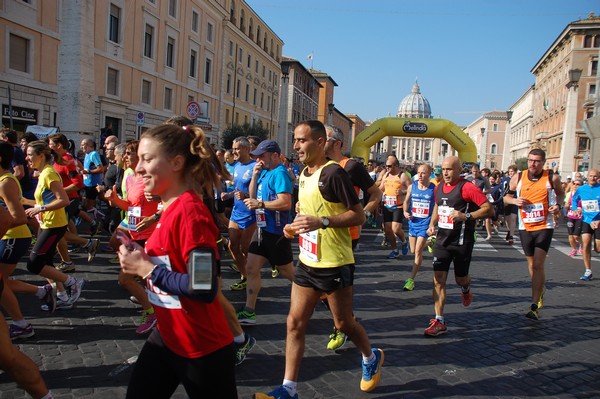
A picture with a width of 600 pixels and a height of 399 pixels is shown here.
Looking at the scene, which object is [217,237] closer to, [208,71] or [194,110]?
[194,110]

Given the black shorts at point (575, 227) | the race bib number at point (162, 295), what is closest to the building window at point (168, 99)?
the black shorts at point (575, 227)

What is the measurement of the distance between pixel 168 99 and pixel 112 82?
7.04 metres

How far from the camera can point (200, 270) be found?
6.45ft

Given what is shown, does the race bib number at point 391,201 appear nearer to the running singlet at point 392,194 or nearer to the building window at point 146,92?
the running singlet at point 392,194

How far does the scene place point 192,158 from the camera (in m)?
2.30

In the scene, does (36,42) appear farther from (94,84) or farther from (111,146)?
(111,146)

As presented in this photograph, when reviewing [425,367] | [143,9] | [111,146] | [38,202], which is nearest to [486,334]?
[425,367]

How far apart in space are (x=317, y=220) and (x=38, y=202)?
3703mm

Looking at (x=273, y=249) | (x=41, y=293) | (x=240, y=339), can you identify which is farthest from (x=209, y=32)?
(x=240, y=339)

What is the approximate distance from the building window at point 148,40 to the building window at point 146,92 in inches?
67.3

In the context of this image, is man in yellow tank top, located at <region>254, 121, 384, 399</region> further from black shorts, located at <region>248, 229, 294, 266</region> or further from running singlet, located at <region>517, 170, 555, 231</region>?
running singlet, located at <region>517, 170, 555, 231</region>

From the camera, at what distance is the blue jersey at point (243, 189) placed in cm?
616

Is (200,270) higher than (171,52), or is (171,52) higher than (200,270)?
(171,52)

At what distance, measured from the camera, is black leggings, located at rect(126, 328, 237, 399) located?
6.93 feet
